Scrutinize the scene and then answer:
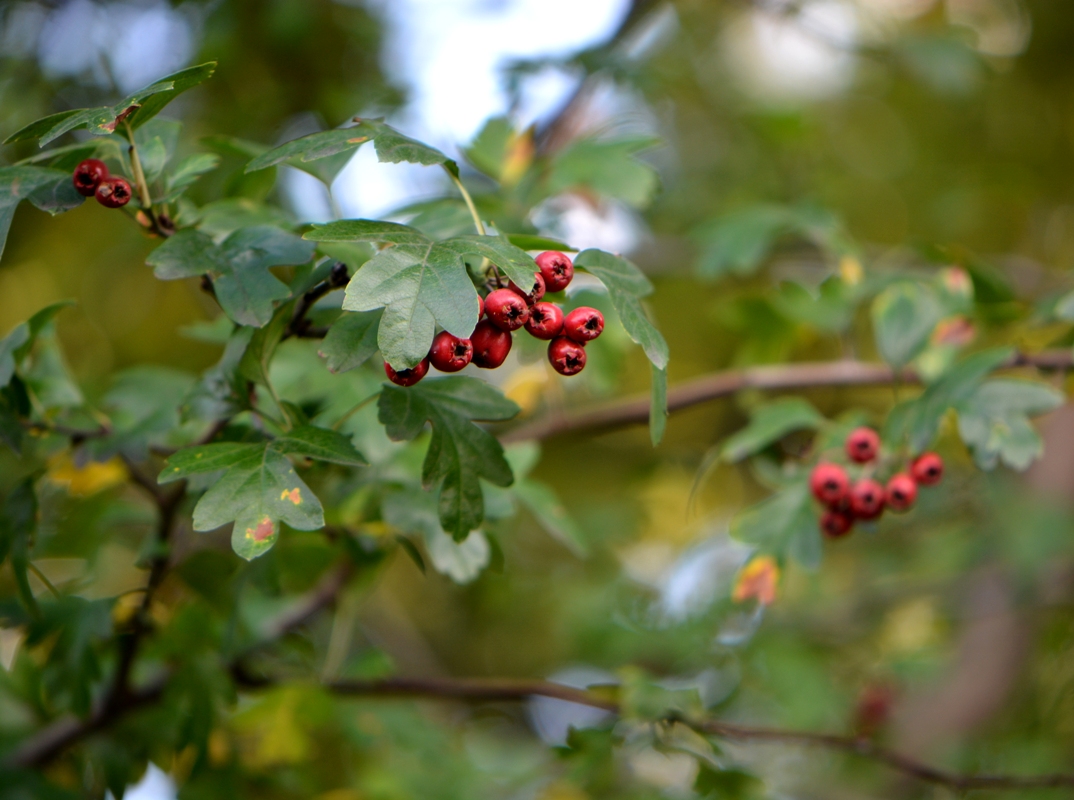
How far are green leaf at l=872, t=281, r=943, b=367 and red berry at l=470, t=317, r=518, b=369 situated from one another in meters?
1.04

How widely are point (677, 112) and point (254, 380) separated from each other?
149 inches

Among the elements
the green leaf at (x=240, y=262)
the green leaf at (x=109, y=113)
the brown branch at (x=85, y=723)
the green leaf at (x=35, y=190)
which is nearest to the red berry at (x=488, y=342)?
the green leaf at (x=240, y=262)

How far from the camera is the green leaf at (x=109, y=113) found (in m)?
0.84

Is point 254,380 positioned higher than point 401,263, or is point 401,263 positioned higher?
point 401,263

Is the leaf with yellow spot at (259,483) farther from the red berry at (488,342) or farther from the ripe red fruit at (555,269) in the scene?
the ripe red fruit at (555,269)

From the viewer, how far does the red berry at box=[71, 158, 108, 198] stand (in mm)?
944

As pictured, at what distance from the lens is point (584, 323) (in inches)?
36.4

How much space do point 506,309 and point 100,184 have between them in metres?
0.49

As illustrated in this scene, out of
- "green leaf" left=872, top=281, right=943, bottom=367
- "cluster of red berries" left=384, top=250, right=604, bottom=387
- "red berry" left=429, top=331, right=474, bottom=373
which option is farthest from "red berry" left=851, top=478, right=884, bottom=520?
"red berry" left=429, top=331, right=474, bottom=373

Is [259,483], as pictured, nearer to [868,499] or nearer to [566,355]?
[566,355]

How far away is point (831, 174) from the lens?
10.3ft

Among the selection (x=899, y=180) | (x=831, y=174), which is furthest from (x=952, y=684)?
(x=899, y=180)

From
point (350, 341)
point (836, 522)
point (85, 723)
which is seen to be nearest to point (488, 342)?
point (350, 341)

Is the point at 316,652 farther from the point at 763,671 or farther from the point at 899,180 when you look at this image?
the point at 899,180
